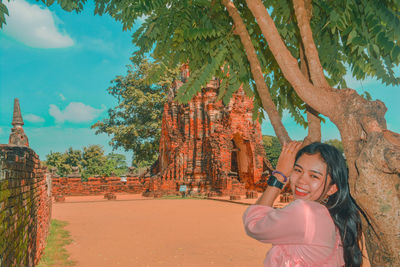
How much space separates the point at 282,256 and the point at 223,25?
3122 mm

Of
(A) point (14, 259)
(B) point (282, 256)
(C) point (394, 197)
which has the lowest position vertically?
(A) point (14, 259)

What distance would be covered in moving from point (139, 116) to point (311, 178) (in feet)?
85.0

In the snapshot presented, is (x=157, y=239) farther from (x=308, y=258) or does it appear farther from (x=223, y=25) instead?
(x=308, y=258)

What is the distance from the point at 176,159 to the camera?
68.2ft

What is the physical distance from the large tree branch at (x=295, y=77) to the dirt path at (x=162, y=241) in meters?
3.94

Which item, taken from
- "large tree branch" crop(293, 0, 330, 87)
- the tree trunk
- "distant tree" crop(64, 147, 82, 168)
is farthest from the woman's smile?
"distant tree" crop(64, 147, 82, 168)

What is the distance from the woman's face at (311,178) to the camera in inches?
66.7

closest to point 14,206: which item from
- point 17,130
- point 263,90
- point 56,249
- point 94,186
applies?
point 263,90

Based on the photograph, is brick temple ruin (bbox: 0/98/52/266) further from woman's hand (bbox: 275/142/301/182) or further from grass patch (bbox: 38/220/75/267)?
woman's hand (bbox: 275/142/301/182)

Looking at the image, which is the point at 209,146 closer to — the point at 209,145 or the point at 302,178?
the point at 209,145

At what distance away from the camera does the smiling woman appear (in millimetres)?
1425

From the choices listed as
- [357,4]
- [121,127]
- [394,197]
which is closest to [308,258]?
[394,197]

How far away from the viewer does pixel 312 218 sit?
142 centimetres

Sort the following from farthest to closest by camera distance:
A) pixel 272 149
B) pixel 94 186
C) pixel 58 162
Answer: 1. pixel 272 149
2. pixel 58 162
3. pixel 94 186
